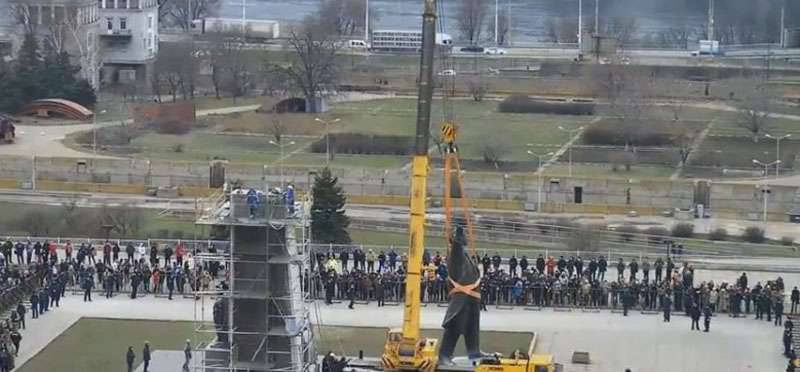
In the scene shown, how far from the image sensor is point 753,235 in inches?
1967

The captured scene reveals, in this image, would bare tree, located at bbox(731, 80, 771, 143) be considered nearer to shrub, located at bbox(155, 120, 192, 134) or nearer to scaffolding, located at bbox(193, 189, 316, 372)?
shrub, located at bbox(155, 120, 192, 134)

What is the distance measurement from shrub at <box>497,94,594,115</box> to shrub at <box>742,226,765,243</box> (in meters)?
23.0

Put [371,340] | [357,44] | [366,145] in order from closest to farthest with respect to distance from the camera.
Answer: [371,340]
[366,145]
[357,44]

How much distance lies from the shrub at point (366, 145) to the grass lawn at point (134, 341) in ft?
77.7

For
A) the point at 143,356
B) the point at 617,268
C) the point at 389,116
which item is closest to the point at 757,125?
the point at 389,116

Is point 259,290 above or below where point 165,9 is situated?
below

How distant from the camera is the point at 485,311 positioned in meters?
40.6

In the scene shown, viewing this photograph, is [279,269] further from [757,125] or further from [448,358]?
[757,125]

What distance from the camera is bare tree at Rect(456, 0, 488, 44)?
102 metres

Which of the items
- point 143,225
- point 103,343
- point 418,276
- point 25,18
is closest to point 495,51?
point 25,18

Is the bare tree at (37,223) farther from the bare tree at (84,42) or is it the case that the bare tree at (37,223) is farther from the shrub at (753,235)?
the bare tree at (84,42)

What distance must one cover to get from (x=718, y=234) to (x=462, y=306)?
1792 cm

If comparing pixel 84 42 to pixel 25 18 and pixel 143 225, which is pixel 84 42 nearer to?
A: pixel 25 18

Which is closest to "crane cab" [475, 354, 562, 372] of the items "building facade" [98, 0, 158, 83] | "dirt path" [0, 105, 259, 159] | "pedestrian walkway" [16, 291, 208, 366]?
"pedestrian walkway" [16, 291, 208, 366]
